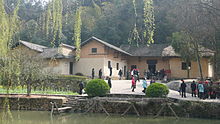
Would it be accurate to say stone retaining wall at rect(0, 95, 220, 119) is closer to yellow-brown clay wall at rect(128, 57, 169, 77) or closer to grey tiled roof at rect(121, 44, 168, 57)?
grey tiled roof at rect(121, 44, 168, 57)

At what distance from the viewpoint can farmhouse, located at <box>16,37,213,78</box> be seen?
33.9 m

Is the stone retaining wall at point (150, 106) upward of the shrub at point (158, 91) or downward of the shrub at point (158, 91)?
downward

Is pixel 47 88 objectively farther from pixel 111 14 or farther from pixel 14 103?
pixel 111 14

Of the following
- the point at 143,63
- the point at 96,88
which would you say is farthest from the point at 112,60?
the point at 96,88

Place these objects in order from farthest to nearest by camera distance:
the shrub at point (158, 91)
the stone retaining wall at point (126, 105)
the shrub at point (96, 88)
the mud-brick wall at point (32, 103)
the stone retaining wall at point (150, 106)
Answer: the mud-brick wall at point (32, 103)
the shrub at point (96, 88)
the shrub at point (158, 91)
the stone retaining wall at point (126, 105)
the stone retaining wall at point (150, 106)

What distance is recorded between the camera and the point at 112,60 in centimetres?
3609

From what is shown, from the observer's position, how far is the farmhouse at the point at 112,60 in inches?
1335

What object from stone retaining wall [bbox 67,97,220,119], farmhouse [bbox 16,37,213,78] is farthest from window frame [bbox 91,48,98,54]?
stone retaining wall [bbox 67,97,220,119]

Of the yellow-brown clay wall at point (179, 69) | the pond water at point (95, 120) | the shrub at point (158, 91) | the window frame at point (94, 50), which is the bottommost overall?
Result: the pond water at point (95, 120)

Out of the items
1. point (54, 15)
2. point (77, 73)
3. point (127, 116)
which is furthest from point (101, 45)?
point (54, 15)

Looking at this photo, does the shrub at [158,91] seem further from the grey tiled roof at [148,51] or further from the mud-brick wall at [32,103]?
the grey tiled roof at [148,51]

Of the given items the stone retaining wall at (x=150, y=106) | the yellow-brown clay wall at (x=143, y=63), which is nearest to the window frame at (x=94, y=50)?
the yellow-brown clay wall at (x=143, y=63)

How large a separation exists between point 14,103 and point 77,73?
591 inches

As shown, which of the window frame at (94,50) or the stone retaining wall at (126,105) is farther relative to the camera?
the window frame at (94,50)
